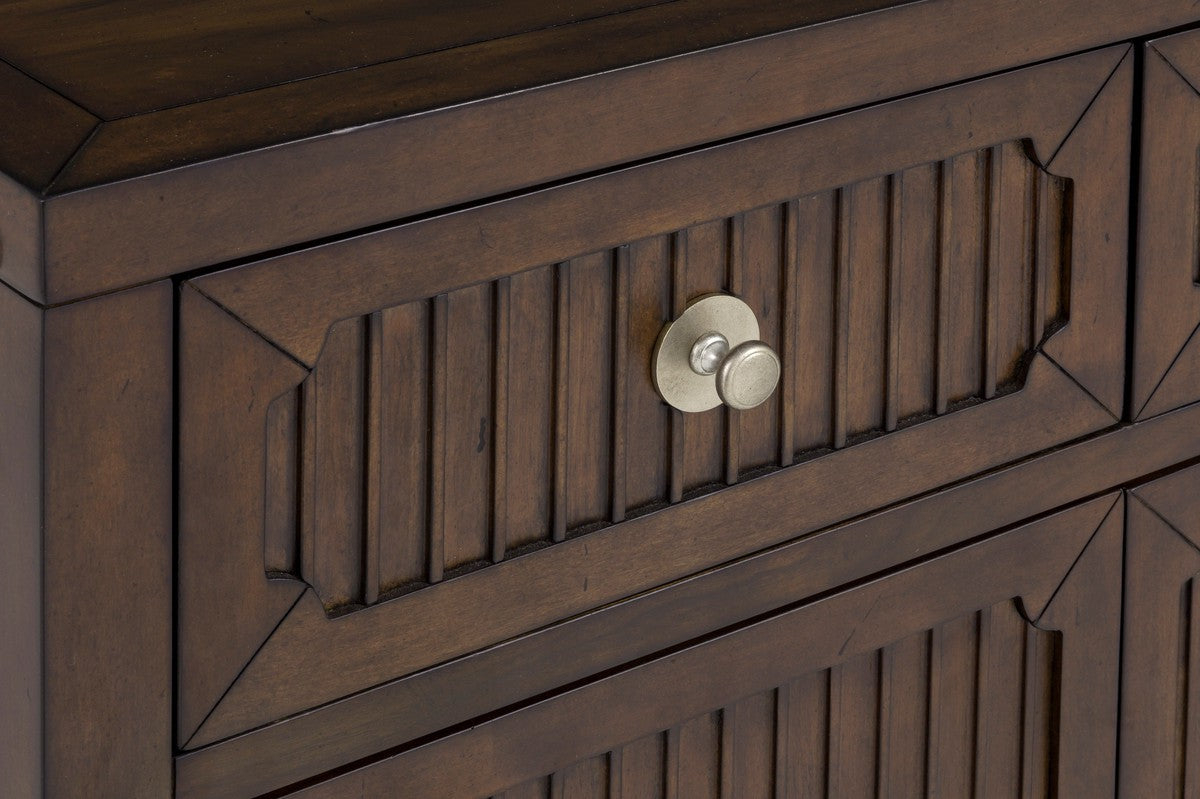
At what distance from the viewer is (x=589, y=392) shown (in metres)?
0.66

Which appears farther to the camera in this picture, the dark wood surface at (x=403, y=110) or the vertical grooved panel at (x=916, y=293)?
the vertical grooved panel at (x=916, y=293)

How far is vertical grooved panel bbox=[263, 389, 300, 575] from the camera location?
23.0 inches

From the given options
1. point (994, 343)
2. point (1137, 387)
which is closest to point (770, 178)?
point (994, 343)

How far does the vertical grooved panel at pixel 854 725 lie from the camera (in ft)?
2.57

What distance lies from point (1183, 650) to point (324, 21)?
569 millimetres

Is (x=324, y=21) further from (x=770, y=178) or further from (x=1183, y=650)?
(x=1183, y=650)

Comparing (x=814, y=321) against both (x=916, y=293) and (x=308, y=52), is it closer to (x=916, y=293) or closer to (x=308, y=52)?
(x=916, y=293)

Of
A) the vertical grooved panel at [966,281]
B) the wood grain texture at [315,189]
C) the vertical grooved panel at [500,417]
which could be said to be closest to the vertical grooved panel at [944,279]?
the vertical grooved panel at [966,281]

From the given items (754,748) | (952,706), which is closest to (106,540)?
(754,748)

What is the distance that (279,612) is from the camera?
0.60 m

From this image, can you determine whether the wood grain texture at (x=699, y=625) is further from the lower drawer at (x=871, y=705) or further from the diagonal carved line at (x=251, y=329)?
the diagonal carved line at (x=251, y=329)

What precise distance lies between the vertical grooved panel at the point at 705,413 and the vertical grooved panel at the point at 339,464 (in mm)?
146

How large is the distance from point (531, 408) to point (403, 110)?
0.43ft

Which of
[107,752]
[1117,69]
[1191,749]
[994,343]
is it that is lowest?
[107,752]
